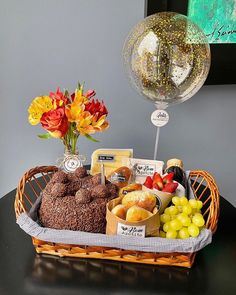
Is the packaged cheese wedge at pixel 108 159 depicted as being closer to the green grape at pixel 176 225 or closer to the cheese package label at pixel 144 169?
the cheese package label at pixel 144 169

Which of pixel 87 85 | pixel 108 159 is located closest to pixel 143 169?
pixel 108 159

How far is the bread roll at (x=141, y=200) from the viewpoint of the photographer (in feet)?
3.15

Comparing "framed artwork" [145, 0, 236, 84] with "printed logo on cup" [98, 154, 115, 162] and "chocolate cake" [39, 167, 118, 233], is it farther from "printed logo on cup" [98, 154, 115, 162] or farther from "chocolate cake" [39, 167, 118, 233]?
"chocolate cake" [39, 167, 118, 233]

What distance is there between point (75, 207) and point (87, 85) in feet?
2.50

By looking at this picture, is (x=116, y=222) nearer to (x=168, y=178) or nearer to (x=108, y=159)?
(x=168, y=178)

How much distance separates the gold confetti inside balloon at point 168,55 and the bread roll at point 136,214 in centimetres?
47

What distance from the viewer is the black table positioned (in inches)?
33.6

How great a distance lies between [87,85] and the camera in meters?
1.62

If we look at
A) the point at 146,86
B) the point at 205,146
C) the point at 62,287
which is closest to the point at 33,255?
the point at 62,287

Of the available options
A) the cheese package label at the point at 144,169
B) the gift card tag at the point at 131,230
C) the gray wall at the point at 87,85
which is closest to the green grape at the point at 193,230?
the gift card tag at the point at 131,230

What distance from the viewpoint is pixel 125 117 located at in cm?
168

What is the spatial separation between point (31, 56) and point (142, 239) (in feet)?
3.06

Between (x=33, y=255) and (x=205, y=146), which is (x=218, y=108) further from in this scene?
(x=33, y=255)

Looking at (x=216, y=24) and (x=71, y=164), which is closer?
(x=71, y=164)
